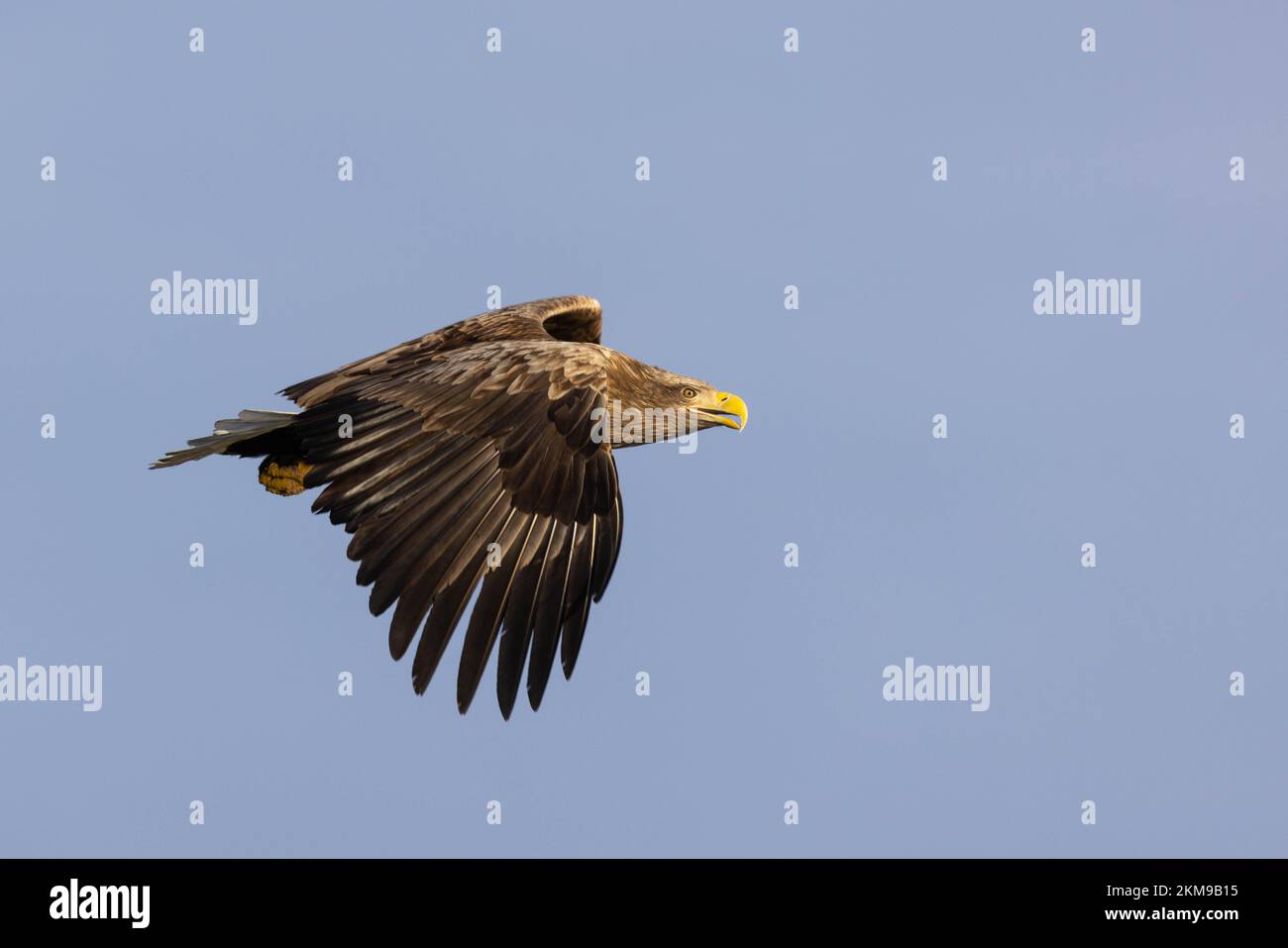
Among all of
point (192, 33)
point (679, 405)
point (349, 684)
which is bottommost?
point (349, 684)

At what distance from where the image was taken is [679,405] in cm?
1233

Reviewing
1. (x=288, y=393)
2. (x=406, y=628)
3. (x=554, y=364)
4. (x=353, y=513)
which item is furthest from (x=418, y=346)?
(x=406, y=628)

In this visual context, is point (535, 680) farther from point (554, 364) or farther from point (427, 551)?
point (554, 364)

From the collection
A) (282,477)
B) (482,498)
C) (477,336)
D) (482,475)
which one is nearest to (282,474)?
(282,477)

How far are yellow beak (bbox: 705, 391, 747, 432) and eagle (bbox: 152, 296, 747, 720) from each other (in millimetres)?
127

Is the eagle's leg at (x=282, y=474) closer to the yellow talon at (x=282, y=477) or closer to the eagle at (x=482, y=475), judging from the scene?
the yellow talon at (x=282, y=477)

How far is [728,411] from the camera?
1267 cm

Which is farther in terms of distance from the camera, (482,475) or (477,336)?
(477,336)

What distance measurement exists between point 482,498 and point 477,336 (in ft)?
10.3

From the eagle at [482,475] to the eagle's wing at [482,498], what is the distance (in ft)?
0.03

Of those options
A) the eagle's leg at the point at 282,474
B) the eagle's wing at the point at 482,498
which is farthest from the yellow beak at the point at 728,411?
the eagle's leg at the point at 282,474

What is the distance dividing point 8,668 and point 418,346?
4.49 metres

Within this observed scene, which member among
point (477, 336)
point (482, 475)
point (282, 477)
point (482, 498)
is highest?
point (477, 336)

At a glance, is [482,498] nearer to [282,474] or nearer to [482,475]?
[482,475]
